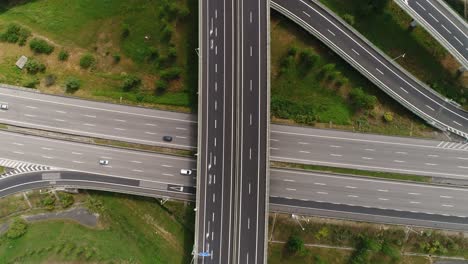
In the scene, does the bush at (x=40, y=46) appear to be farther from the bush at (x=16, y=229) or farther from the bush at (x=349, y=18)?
the bush at (x=349, y=18)

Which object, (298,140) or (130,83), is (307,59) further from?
(130,83)

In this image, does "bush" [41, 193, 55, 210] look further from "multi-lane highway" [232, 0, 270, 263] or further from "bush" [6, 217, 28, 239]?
"multi-lane highway" [232, 0, 270, 263]

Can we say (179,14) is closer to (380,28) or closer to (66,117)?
(66,117)

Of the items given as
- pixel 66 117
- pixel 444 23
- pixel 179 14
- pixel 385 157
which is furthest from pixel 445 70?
pixel 66 117

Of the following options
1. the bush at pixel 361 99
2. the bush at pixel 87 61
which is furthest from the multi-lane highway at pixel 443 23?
the bush at pixel 87 61

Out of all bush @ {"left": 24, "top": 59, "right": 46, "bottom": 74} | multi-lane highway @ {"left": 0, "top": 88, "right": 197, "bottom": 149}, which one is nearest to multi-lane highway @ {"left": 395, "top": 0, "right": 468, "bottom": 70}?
multi-lane highway @ {"left": 0, "top": 88, "right": 197, "bottom": 149}

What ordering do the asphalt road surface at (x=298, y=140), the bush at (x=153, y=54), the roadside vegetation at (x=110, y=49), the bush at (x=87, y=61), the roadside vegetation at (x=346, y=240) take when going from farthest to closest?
the bush at (x=87, y=61), the roadside vegetation at (x=110, y=49), the bush at (x=153, y=54), the asphalt road surface at (x=298, y=140), the roadside vegetation at (x=346, y=240)
